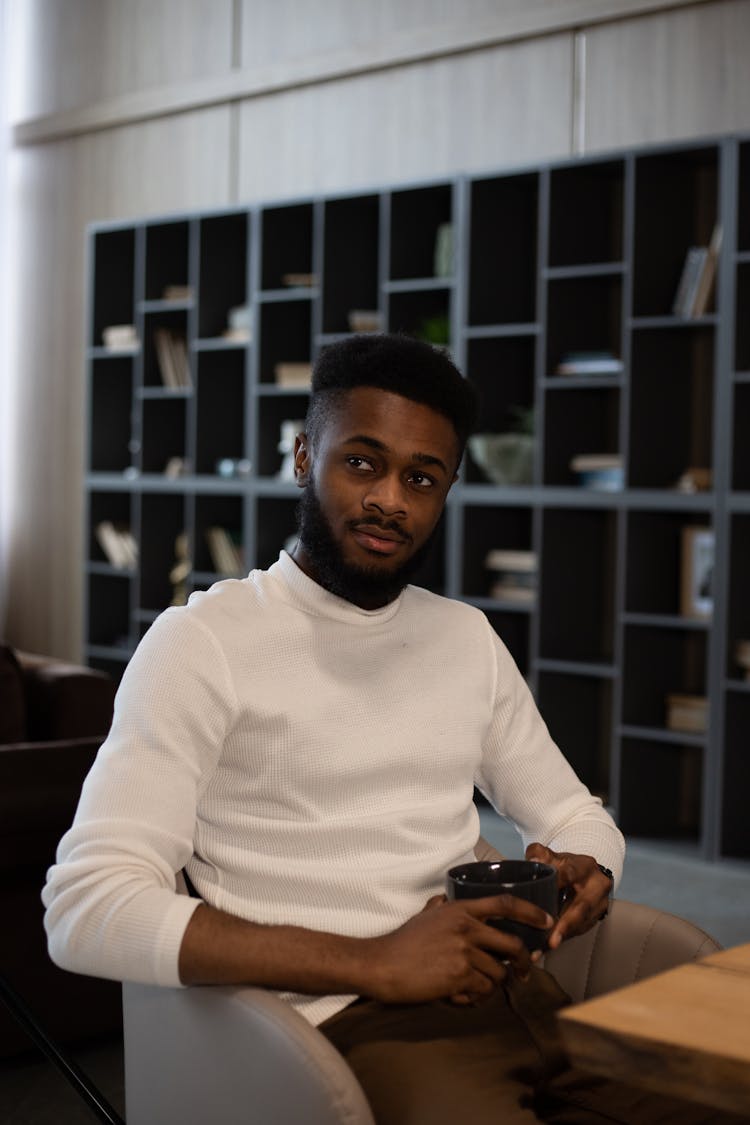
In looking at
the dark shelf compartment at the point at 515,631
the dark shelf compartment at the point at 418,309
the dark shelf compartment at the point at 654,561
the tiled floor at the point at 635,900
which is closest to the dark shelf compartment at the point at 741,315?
the dark shelf compartment at the point at 654,561

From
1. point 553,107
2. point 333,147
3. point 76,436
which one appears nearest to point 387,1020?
point 553,107

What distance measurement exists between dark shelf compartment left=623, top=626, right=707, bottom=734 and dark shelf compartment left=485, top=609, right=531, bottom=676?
0.58 meters

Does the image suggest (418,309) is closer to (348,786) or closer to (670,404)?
(670,404)

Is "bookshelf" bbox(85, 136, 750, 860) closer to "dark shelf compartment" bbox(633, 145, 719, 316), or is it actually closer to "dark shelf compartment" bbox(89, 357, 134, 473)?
"dark shelf compartment" bbox(633, 145, 719, 316)

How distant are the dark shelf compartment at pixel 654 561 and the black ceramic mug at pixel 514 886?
3277 mm

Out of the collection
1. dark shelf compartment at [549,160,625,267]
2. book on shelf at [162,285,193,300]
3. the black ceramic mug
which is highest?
dark shelf compartment at [549,160,625,267]

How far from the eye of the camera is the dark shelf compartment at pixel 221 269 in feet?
19.6

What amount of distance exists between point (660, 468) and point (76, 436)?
3.17m

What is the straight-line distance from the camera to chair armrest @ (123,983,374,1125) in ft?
4.38

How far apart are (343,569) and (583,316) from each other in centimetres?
352

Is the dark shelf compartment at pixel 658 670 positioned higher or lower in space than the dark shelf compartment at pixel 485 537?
lower

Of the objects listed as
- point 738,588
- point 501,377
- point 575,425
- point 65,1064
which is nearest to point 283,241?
point 501,377

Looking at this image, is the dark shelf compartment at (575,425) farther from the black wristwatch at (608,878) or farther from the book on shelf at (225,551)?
the black wristwatch at (608,878)

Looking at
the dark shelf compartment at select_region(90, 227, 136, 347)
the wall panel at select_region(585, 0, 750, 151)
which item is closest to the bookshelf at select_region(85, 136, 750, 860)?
the wall panel at select_region(585, 0, 750, 151)
